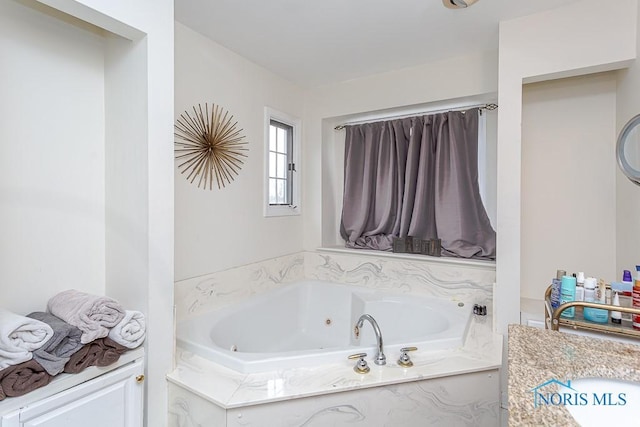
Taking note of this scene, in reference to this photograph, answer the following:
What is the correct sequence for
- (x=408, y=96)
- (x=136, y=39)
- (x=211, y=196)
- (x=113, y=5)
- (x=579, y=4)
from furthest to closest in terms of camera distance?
(x=408, y=96), (x=211, y=196), (x=579, y=4), (x=136, y=39), (x=113, y=5)

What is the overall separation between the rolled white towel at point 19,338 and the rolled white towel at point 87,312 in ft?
0.34

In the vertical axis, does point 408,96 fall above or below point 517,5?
below

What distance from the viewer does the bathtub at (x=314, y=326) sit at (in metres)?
1.56

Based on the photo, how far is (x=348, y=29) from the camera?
1.99 m

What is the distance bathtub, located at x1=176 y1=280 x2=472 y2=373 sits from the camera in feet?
5.13

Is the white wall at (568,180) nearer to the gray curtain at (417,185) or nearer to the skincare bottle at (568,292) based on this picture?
the gray curtain at (417,185)

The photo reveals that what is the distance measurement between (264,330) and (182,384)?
3.32 ft

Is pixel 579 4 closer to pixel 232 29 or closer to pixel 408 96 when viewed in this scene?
pixel 408 96

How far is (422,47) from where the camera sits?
2219mm

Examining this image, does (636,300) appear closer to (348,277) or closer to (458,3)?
(458,3)

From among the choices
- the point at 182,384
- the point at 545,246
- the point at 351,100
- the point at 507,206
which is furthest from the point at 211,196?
the point at 545,246

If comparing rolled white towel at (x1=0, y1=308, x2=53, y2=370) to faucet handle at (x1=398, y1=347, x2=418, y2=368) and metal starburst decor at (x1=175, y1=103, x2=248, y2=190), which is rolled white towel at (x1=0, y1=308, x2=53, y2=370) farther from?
faucet handle at (x1=398, y1=347, x2=418, y2=368)

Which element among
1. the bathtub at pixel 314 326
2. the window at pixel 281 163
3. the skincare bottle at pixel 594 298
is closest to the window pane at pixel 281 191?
the window at pixel 281 163

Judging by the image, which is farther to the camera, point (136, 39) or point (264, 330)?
point (264, 330)
